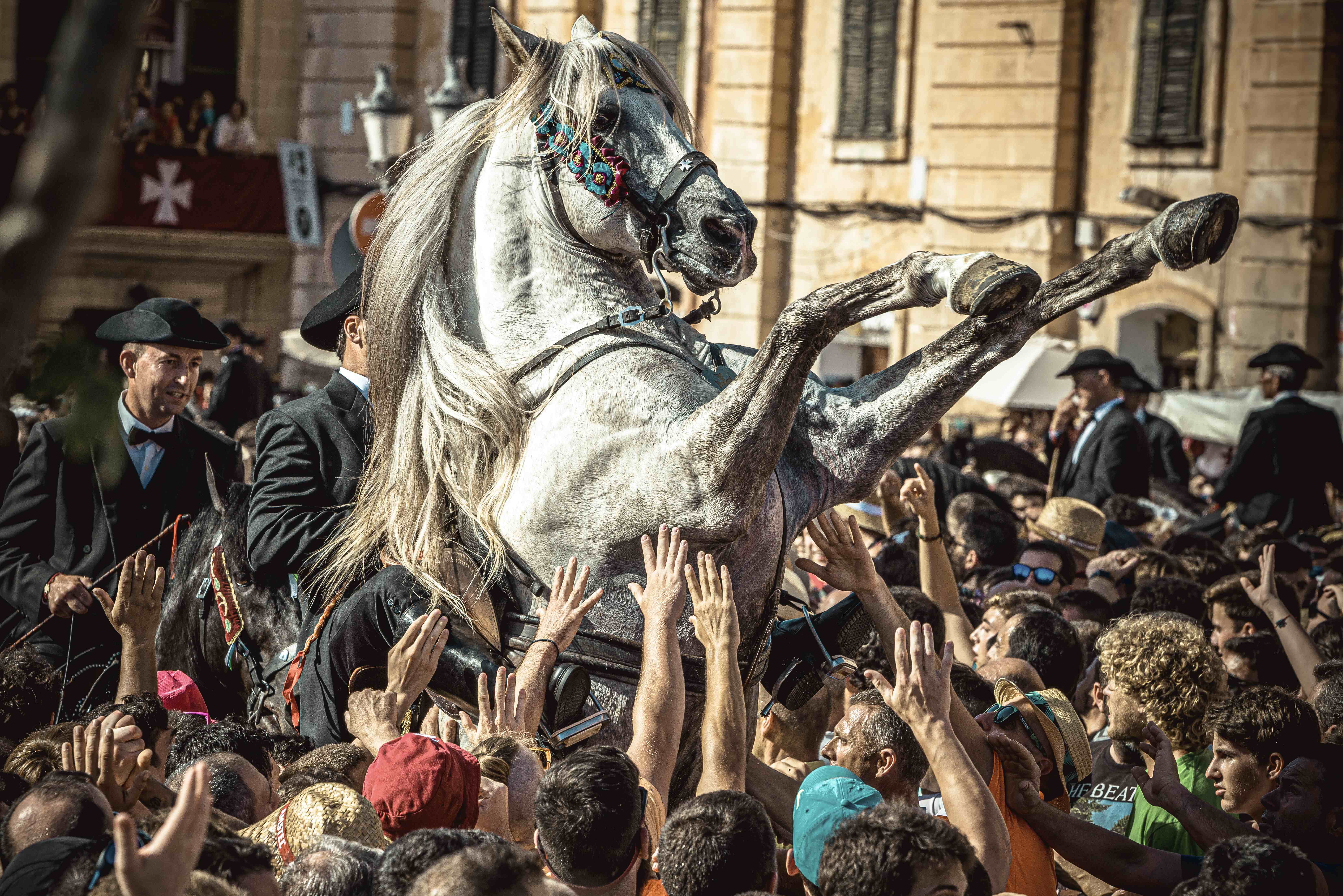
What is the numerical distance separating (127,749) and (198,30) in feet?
62.0

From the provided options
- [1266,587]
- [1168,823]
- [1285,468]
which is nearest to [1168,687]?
[1168,823]

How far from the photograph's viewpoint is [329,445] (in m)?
4.39

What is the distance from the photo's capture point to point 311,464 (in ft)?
14.1

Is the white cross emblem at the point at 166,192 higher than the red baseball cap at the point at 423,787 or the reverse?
higher

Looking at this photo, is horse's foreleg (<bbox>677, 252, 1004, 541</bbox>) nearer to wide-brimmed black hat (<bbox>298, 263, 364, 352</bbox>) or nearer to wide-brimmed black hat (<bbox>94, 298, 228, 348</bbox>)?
wide-brimmed black hat (<bbox>298, 263, 364, 352</bbox>)

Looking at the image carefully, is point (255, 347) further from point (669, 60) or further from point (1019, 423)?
point (669, 60)

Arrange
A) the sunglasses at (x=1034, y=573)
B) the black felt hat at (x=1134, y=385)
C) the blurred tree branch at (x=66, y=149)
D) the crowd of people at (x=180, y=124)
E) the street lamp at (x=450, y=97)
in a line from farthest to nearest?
the crowd of people at (x=180, y=124) < the street lamp at (x=450, y=97) < the black felt hat at (x=1134, y=385) < the sunglasses at (x=1034, y=573) < the blurred tree branch at (x=66, y=149)

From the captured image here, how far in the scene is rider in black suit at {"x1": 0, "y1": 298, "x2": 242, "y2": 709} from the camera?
512cm

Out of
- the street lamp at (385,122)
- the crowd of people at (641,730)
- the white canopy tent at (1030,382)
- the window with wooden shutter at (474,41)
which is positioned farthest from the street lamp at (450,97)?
the window with wooden shutter at (474,41)

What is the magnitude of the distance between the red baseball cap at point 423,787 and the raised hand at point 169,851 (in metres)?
0.84

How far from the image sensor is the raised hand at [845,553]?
4.14 meters

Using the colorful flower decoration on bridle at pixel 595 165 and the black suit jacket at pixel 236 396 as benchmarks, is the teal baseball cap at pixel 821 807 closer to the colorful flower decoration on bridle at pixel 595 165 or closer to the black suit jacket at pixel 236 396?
the colorful flower decoration on bridle at pixel 595 165

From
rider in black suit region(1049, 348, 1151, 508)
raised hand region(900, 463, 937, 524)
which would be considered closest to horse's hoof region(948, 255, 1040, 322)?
raised hand region(900, 463, 937, 524)

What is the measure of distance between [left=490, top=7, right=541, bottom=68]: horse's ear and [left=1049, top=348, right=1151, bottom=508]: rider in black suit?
19.9 ft
